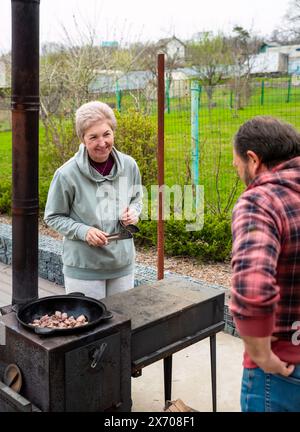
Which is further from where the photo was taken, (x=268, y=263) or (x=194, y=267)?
(x=194, y=267)

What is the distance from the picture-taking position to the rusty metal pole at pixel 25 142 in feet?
8.41

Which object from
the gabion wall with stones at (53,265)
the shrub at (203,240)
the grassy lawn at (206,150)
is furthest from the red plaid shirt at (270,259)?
the grassy lawn at (206,150)

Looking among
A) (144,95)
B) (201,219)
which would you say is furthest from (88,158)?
(144,95)

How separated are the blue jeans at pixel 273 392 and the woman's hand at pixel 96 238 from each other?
3.81 ft

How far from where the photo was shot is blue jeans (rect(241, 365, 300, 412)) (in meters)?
1.76

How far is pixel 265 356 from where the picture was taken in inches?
64.1

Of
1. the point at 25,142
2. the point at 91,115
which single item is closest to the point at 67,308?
the point at 25,142

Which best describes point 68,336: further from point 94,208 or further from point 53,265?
point 53,265

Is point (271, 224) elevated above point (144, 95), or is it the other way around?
point (144, 95)

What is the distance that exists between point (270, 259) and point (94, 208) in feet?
4.94

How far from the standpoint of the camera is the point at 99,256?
2891 mm

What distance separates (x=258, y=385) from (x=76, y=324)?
2.87 ft

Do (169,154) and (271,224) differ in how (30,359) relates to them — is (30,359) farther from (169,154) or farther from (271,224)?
(169,154)

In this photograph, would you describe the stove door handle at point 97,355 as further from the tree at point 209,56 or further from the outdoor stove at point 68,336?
the tree at point 209,56
